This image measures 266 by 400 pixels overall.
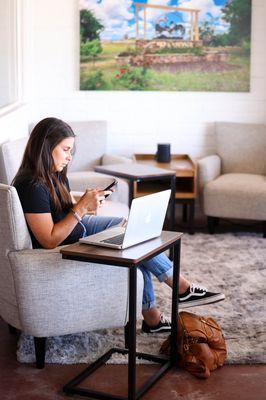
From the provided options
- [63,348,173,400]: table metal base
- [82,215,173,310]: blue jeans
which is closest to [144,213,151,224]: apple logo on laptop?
[82,215,173,310]: blue jeans

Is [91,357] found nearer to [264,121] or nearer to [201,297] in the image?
[201,297]

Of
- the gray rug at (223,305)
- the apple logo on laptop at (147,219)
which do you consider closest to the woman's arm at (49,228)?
the apple logo on laptop at (147,219)

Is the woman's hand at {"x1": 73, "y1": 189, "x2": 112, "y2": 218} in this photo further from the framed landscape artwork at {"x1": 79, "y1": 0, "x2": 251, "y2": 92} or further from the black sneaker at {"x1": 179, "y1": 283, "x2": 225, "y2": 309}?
the framed landscape artwork at {"x1": 79, "y1": 0, "x2": 251, "y2": 92}

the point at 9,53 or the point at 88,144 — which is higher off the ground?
the point at 9,53

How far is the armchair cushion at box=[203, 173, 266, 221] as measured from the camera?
223 inches

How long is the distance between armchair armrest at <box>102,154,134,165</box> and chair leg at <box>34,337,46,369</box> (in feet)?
8.61

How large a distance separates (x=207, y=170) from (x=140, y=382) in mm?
2908

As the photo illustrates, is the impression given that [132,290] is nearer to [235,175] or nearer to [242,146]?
[235,175]

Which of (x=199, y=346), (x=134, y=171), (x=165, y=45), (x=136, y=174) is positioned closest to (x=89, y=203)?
(x=199, y=346)

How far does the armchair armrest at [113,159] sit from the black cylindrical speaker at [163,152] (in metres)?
0.25

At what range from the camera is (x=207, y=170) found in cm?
589

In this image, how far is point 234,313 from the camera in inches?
157

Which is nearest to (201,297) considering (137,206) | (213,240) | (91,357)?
(91,357)

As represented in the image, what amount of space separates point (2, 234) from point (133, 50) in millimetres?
3363
